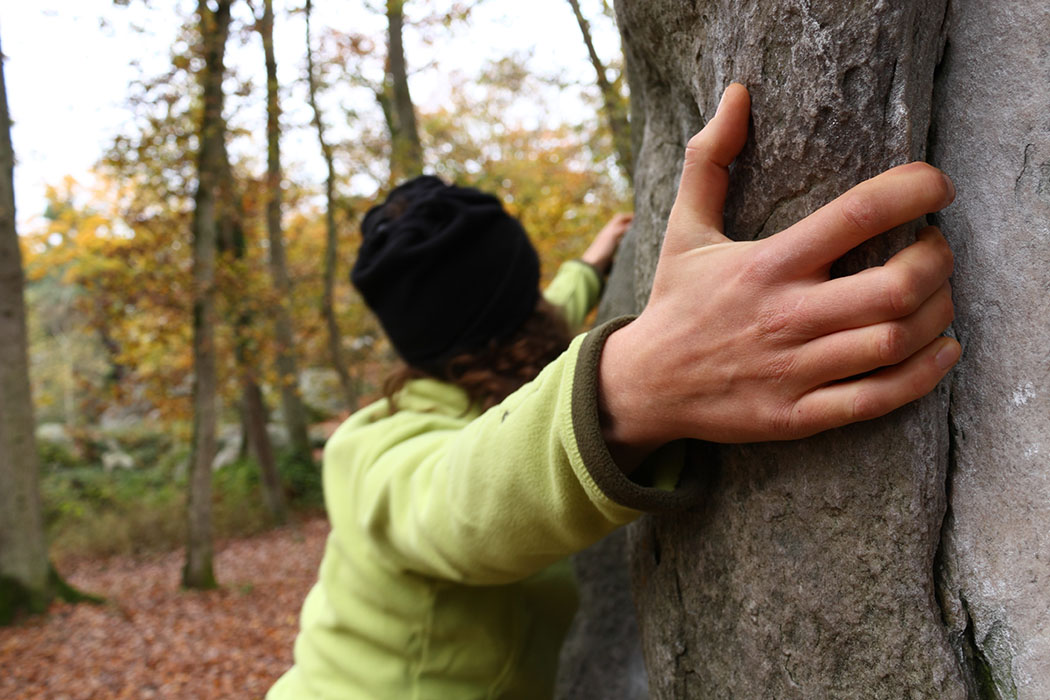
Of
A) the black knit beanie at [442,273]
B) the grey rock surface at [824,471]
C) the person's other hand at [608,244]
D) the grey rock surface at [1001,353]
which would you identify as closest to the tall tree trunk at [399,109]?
the person's other hand at [608,244]

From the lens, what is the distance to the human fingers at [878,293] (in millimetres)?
841

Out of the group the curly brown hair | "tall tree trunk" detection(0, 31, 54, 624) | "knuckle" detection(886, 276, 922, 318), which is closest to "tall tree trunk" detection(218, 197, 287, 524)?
"tall tree trunk" detection(0, 31, 54, 624)

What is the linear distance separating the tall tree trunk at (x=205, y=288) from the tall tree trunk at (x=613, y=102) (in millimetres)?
4276

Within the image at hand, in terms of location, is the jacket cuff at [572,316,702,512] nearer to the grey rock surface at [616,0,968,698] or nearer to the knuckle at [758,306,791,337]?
the grey rock surface at [616,0,968,698]

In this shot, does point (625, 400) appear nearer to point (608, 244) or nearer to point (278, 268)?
point (608, 244)

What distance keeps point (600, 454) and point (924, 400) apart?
0.49 meters

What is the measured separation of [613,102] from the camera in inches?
227

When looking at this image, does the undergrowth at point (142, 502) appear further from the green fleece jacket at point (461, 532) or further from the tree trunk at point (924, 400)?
the tree trunk at point (924, 400)

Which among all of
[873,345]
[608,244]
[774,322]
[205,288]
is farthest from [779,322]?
[205,288]

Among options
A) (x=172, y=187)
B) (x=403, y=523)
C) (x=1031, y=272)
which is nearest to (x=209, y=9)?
Answer: (x=172, y=187)

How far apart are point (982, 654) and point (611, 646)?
1.78 m

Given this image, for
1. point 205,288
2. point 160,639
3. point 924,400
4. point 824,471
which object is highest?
point 205,288

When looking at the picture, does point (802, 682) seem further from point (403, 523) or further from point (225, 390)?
point (225, 390)

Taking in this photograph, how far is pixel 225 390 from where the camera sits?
9.48 m
